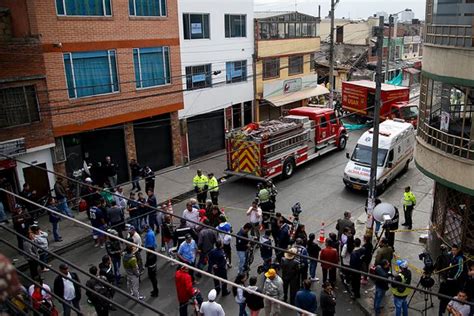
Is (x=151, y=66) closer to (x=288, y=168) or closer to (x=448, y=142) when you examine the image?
(x=288, y=168)

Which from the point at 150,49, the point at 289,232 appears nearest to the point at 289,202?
the point at 289,232

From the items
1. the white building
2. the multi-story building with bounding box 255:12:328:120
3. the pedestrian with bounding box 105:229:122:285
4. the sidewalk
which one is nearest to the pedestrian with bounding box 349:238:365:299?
the sidewalk

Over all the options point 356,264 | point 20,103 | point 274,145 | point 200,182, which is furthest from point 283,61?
point 356,264

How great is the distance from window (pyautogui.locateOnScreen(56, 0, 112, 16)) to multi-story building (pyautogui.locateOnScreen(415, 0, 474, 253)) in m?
Result: 13.0

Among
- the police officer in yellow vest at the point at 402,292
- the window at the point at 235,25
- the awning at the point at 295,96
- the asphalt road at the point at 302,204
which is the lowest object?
the asphalt road at the point at 302,204

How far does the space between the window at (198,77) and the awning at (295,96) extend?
5.36 meters

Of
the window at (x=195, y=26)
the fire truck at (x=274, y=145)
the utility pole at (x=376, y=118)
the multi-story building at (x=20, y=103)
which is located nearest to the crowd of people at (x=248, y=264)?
the utility pole at (x=376, y=118)

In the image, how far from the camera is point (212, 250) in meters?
11.4

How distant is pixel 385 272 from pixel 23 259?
10669mm

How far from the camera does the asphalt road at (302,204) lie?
1168 cm

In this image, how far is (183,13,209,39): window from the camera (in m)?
23.7

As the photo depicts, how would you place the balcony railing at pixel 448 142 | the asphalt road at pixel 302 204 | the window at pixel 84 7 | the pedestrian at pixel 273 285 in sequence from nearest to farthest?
the pedestrian at pixel 273 285 < the balcony railing at pixel 448 142 < the asphalt road at pixel 302 204 < the window at pixel 84 7

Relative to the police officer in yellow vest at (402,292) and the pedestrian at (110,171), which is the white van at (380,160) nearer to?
the police officer in yellow vest at (402,292)

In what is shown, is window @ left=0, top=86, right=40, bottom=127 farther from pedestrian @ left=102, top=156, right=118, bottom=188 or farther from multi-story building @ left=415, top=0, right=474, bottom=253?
multi-story building @ left=415, top=0, right=474, bottom=253
